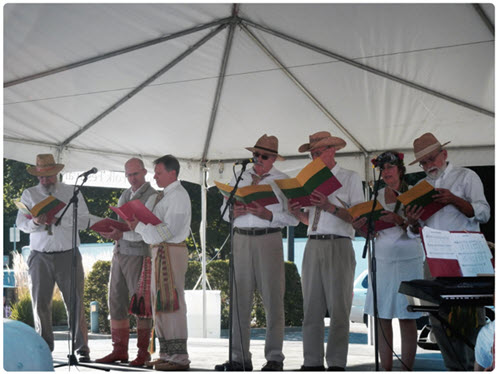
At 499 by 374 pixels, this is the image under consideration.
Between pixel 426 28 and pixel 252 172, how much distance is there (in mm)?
1720

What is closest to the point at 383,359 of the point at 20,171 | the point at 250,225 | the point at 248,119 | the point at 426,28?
the point at 250,225

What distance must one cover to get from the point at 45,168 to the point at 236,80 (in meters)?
1.96

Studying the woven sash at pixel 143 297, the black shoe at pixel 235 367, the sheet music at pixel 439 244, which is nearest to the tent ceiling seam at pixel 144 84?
the woven sash at pixel 143 297

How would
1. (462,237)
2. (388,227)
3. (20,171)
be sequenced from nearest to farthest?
(462,237)
(388,227)
(20,171)

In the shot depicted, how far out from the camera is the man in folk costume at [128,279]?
5.94 metres

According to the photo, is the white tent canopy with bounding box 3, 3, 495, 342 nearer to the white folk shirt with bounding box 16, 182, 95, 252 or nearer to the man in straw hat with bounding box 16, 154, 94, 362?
the white folk shirt with bounding box 16, 182, 95, 252

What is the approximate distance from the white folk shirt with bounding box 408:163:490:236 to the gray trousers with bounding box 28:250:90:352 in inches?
119

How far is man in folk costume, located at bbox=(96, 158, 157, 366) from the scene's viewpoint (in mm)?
5941

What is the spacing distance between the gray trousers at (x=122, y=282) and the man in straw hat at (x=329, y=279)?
60.5 inches

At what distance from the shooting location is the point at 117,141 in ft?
25.9

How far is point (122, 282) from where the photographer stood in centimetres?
604

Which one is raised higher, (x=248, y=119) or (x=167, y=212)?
(x=248, y=119)

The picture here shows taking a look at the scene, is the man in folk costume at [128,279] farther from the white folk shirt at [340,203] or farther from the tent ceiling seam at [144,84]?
the white folk shirt at [340,203]

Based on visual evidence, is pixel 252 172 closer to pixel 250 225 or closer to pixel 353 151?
pixel 250 225
